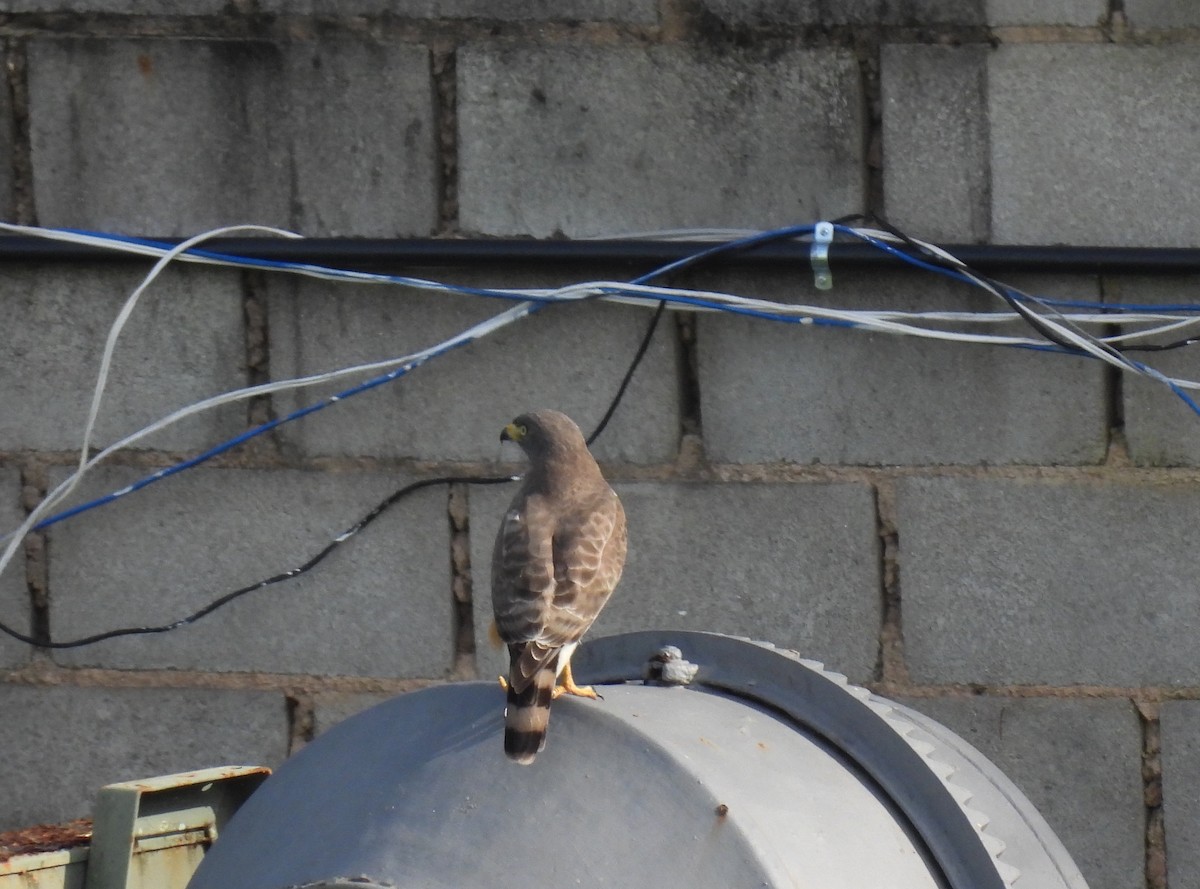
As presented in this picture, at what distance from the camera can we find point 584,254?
302cm

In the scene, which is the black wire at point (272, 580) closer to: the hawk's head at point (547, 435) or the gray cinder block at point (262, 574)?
the gray cinder block at point (262, 574)

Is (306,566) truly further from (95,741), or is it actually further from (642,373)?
(642,373)

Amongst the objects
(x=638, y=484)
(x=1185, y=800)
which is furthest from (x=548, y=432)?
(x=1185, y=800)

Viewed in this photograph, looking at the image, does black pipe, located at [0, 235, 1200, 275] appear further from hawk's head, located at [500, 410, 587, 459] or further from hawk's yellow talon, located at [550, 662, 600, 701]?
hawk's yellow talon, located at [550, 662, 600, 701]

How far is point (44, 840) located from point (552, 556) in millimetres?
925

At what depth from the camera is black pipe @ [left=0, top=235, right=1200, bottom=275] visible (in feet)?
9.80

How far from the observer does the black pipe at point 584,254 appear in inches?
118

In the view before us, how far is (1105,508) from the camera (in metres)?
3.08

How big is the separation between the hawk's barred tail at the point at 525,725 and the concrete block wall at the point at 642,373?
5.28 ft

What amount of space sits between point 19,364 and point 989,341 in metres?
2.16

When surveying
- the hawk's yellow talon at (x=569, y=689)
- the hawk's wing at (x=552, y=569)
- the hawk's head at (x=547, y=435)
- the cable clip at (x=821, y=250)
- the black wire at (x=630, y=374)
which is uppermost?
the cable clip at (x=821, y=250)

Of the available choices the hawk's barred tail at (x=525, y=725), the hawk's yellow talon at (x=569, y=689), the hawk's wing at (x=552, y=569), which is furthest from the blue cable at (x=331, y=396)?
the hawk's barred tail at (x=525, y=725)

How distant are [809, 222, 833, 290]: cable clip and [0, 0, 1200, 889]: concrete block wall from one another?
0.07m

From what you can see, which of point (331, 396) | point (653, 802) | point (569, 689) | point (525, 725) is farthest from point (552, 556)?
point (331, 396)
